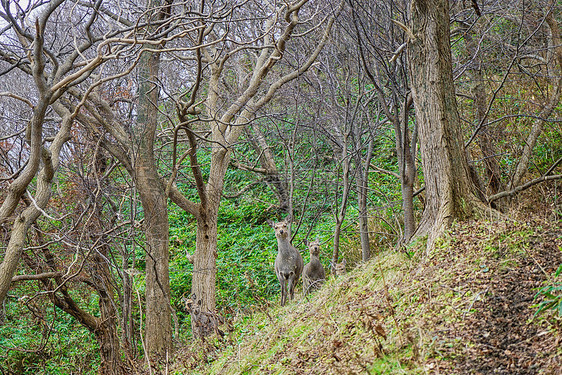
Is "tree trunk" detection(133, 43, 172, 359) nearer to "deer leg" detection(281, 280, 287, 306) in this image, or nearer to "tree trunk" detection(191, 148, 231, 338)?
"tree trunk" detection(191, 148, 231, 338)

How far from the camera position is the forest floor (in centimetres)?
384

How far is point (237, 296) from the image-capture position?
13875 mm

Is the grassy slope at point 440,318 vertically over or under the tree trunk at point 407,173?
under

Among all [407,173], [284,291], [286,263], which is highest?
[407,173]

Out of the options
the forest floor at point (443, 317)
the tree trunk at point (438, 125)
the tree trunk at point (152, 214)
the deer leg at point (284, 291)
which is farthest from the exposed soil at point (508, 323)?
the tree trunk at point (152, 214)

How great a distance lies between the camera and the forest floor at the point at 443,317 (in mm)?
3838

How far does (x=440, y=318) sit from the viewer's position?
14.6 feet

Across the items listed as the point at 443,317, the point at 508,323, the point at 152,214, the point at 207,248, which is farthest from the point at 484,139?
the point at 508,323

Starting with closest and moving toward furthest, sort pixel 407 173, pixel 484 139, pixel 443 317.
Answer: pixel 443 317
pixel 407 173
pixel 484 139

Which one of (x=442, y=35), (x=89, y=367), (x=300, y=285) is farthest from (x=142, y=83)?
(x=89, y=367)

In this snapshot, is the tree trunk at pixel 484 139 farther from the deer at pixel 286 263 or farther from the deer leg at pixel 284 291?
the deer leg at pixel 284 291

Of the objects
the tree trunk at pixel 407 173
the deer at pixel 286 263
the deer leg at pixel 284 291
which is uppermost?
the tree trunk at pixel 407 173

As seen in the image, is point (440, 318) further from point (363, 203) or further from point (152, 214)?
point (152, 214)

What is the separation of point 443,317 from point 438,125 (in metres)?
2.14
